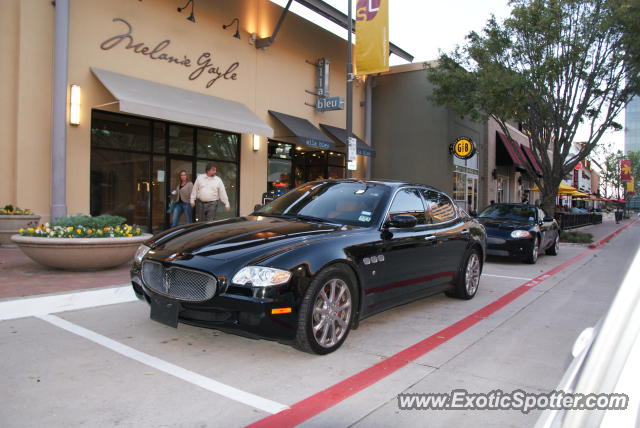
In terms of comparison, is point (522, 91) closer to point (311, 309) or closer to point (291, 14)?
point (291, 14)

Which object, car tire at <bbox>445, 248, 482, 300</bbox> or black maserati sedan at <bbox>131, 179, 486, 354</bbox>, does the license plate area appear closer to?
black maserati sedan at <bbox>131, 179, 486, 354</bbox>

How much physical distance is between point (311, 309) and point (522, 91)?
13.2 m

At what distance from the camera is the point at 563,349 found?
4418 mm

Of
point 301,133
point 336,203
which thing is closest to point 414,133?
point 301,133

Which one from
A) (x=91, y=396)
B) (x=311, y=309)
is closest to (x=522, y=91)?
(x=311, y=309)

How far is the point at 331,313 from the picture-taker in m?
3.94

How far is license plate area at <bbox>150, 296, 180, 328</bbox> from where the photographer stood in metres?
3.67

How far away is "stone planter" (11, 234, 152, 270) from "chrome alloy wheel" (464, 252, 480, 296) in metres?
4.83

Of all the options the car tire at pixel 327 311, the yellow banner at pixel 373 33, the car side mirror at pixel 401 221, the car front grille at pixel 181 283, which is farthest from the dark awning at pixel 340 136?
the car front grille at pixel 181 283

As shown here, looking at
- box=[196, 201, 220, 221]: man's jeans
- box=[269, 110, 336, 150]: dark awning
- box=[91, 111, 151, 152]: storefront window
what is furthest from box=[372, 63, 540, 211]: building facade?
box=[196, 201, 220, 221]: man's jeans

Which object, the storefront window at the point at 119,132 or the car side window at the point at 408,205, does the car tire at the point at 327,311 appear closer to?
the car side window at the point at 408,205

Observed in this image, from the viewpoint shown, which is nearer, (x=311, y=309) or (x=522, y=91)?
(x=311, y=309)

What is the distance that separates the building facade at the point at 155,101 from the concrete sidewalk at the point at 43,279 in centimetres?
324

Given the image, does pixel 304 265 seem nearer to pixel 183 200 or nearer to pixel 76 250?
pixel 76 250
